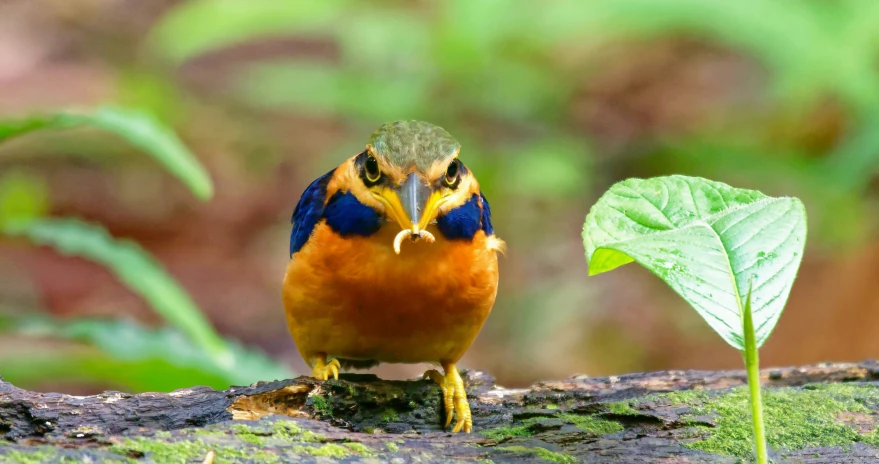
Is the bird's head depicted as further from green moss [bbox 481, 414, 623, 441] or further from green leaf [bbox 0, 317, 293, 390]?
green leaf [bbox 0, 317, 293, 390]

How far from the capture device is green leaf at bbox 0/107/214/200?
4176 mm

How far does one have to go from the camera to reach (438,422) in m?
3.74

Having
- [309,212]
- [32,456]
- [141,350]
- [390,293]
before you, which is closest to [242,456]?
[32,456]

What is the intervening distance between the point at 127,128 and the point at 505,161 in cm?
357

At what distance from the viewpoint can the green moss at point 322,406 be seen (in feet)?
11.1

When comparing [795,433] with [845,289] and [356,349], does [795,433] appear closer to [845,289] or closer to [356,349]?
[356,349]

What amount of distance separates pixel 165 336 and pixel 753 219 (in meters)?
3.58

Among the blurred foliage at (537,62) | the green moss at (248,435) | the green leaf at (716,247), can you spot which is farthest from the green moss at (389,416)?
the blurred foliage at (537,62)

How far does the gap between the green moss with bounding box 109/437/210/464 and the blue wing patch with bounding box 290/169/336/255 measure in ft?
4.82

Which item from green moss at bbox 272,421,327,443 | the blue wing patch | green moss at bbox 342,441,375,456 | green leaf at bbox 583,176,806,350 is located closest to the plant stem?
green leaf at bbox 583,176,806,350

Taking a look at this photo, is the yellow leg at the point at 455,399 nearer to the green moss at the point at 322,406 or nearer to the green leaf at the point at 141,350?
the green moss at the point at 322,406

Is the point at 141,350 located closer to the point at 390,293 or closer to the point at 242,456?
the point at 390,293

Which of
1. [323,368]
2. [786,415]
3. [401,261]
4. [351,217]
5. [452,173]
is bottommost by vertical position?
[786,415]

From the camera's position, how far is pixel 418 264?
3.69 m
